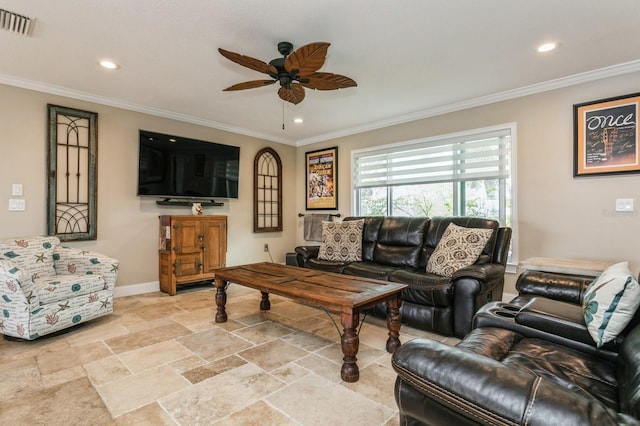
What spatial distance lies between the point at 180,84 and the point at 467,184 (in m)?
3.60

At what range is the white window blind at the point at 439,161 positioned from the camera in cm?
376

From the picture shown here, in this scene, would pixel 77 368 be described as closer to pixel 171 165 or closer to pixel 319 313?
pixel 319 313

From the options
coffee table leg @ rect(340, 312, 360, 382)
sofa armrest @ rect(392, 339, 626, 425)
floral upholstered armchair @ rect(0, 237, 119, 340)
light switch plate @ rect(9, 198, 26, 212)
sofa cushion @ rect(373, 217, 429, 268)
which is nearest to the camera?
sofa armrest @ rect(392, 339, 626, 425)

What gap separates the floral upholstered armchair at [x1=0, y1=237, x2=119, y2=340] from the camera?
8.29 feet

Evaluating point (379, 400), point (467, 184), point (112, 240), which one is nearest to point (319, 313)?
point (379, 400)

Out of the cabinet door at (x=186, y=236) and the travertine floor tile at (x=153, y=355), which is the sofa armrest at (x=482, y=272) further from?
the cabinet door at (x=186, y=236)

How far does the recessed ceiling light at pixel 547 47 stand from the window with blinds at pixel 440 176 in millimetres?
1051

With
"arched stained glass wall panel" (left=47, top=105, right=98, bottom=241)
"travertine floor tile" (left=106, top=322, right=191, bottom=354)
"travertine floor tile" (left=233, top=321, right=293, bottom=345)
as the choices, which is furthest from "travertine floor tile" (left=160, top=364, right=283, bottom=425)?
"arched stained glass wall panel" (left=47, top=105, right=98, bottom=241)

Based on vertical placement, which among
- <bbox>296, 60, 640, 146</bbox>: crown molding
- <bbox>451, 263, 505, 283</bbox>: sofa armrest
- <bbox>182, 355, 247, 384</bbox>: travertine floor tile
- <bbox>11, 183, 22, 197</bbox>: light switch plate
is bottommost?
<bbox>182, 355, 247, 384</bbox>: travertine floor tile

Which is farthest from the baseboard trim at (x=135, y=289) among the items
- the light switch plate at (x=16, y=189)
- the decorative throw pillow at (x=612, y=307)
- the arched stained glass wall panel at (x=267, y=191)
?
the decorative throw pillow at (x=612, y=307)

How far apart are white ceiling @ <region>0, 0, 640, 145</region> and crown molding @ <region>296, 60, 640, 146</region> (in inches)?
Answer: 0.5

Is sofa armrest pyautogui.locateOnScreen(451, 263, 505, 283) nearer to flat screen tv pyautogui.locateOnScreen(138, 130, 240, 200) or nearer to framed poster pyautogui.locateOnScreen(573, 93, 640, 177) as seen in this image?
framed poster pyautogui.locateOnScreen(573, 93, 640, 177)

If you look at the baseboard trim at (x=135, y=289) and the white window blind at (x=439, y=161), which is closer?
the white window blind at (x=439, y=161)

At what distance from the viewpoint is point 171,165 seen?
14.2 feet
